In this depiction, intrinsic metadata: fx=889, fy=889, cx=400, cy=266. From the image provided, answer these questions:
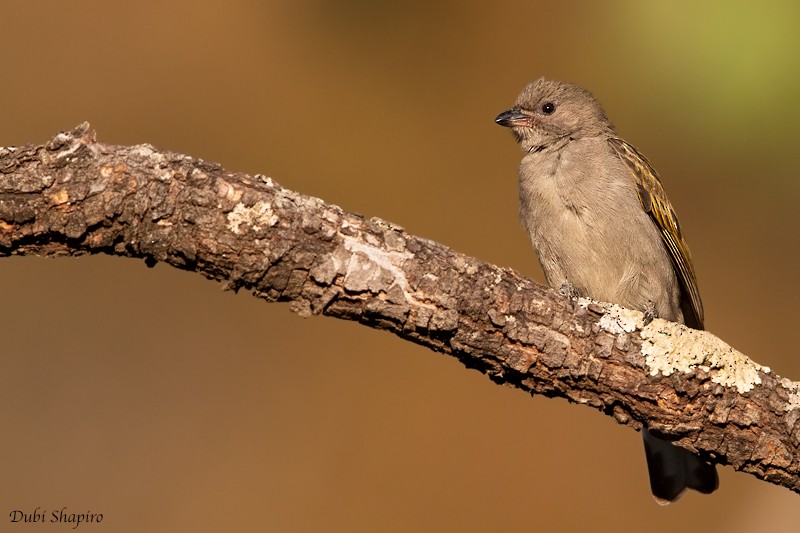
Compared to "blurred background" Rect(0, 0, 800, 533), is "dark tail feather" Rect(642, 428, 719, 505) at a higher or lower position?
lower

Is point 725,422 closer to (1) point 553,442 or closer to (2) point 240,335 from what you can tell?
(1) point 553,442

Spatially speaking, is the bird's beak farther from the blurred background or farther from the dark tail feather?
the dark tail feather

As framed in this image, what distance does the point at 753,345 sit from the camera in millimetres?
7344

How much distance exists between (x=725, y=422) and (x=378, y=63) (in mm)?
5482

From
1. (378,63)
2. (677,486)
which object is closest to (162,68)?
(378,63)

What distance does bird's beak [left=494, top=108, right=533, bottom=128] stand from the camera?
5.58 metres

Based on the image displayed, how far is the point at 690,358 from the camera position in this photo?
3.46 m

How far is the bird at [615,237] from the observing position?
4.77 metres

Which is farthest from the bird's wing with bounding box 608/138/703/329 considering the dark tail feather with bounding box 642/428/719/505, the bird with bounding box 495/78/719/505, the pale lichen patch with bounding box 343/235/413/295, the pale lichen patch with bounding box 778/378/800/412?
the pale lichen patch with bounding box 343/235/413/295

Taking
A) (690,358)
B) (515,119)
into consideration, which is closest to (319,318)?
(515,119)

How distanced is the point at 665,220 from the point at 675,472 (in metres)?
1.42

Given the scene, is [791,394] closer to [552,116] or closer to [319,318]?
[552,116]

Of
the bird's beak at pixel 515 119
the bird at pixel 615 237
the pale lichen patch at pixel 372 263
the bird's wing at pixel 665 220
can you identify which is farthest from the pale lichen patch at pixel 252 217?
the bird's beak at pixel 515 119

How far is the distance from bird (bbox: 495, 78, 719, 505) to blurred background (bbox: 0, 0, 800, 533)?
22.8 inches
